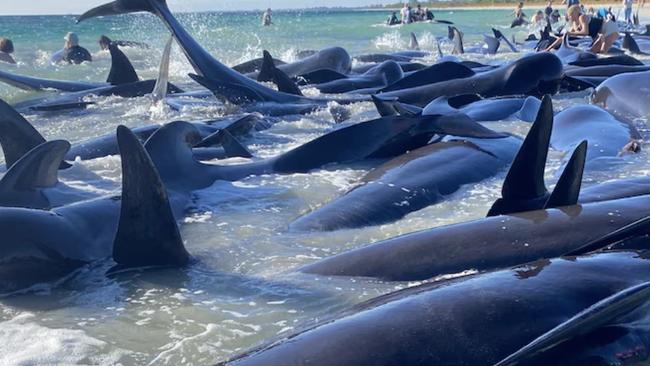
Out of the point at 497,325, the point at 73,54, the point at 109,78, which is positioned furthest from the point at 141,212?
the point at 73,54

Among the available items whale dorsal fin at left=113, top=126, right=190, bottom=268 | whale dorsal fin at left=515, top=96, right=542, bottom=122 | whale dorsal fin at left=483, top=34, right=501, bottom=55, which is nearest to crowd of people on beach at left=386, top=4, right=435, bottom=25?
whale dorsal fin at left=483, top=34, right=501, bottom=55

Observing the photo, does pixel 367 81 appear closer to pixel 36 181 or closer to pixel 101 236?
pixel 36 181

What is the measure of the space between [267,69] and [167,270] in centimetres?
680

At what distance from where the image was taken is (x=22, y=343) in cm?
301

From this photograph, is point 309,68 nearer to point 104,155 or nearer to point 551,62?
point 551,62

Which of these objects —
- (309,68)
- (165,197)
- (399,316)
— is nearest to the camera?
(399,316)

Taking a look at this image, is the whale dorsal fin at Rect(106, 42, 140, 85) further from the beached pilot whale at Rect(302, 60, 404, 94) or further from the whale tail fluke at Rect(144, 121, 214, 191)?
the whale tail fluke at Rect(144, 121, 214, 191)

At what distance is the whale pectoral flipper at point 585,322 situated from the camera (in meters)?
1.92

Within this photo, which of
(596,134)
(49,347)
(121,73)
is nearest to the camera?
(49,347)

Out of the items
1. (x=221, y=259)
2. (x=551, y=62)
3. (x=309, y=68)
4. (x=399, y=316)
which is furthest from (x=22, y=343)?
(x=309, y=68)

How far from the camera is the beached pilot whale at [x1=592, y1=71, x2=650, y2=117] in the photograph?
7500 millimetres

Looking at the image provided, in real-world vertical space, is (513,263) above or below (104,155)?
above

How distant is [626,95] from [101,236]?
220 inches

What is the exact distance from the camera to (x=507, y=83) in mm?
8648
